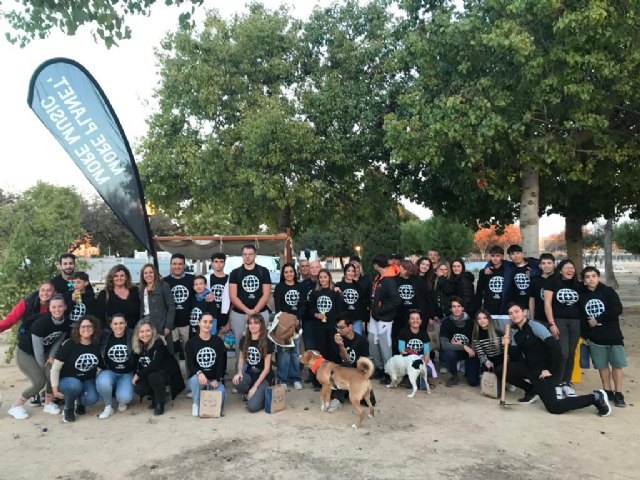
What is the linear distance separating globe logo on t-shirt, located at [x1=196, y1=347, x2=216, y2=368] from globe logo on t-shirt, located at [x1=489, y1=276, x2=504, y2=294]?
391 cm

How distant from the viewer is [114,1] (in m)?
4.86

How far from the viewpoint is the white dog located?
6582 mm

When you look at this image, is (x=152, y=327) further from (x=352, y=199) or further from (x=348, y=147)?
(x=352, y=199)

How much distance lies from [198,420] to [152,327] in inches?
47.6

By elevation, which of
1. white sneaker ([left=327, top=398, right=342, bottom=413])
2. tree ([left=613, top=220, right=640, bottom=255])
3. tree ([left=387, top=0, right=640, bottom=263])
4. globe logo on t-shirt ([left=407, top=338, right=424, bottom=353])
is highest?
tree ([left=387, top=0, right=640, bottom=263])

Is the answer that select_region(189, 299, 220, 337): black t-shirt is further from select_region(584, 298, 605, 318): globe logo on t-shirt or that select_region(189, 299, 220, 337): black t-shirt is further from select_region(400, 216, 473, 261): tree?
select_region(400, 216, 473, 261): tree

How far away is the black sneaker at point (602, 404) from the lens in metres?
5.58

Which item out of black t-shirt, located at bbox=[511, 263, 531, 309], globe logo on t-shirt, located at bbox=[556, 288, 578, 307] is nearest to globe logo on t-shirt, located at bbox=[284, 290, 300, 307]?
black t-shirt, located at bbox=[511, 263, 531, 309]

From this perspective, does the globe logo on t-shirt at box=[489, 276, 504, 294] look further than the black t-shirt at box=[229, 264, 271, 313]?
Yes

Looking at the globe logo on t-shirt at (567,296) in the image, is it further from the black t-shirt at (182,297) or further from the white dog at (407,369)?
the black t-shirt at (182,297)

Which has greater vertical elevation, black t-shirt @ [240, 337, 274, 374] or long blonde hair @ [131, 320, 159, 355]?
long blonde hair @ [131, 320, 159, 355]

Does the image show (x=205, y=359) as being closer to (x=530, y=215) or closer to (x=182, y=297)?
(x=182, y=297)

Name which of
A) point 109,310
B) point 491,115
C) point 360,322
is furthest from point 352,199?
Answer: point 109,310

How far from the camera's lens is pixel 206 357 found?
5965mm
